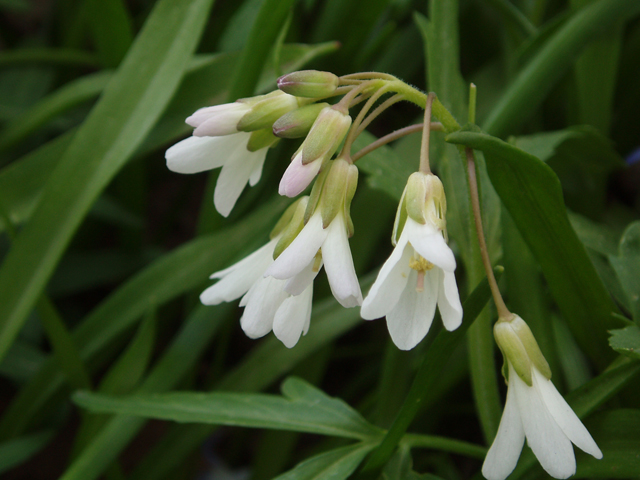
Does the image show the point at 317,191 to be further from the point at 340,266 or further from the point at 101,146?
the point at 101,146

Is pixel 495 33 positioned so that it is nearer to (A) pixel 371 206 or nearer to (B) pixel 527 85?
(B) pixel 527 85

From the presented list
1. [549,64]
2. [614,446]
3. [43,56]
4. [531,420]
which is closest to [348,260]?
[531,420]

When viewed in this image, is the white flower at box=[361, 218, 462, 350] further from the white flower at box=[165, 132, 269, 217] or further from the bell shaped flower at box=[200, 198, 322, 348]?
the white flower at box=[165, 132, 269, 217]

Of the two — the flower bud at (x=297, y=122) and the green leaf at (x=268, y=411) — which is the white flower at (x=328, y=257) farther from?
the green leaf at (x=268, y=411)

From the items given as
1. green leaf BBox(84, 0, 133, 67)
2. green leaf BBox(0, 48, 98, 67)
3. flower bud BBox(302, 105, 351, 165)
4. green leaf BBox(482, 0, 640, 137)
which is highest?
green leaf BBox(0, 48, 98, 67)

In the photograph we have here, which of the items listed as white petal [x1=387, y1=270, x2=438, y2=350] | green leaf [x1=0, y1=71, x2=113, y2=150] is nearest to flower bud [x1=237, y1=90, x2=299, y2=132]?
white petal [x1=387, y1=270, x2=438, y2=350]

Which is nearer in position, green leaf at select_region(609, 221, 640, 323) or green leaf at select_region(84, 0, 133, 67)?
green leaf at select_region(609, 221, 640, 323)

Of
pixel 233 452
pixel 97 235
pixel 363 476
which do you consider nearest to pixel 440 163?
pixel 363 476
